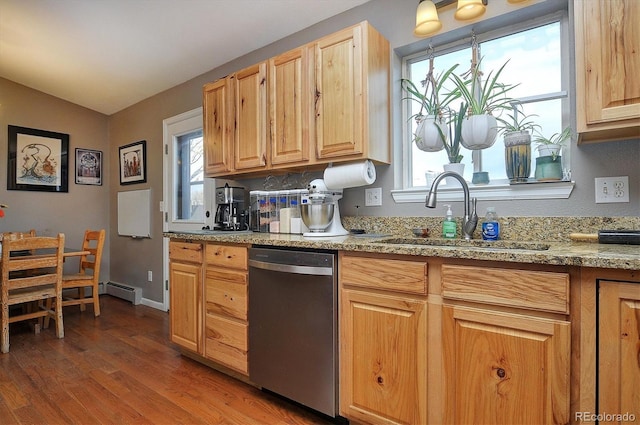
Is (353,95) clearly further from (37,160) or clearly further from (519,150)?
(37,160)

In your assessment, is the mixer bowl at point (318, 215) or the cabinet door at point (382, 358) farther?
the mixer bowl at point (318, 215)

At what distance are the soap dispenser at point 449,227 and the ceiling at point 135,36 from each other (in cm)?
154

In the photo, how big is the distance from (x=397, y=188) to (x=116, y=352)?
244cm

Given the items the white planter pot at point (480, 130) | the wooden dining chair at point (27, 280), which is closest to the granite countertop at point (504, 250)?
the white planter pot at point (480, 130)

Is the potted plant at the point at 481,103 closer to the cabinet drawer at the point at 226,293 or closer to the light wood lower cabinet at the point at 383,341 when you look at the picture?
the light wood lower cabinet at the point at 383,341

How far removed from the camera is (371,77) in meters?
2.00

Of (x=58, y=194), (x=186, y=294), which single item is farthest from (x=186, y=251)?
(x=58, y=194)

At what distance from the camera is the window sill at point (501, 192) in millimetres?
1677

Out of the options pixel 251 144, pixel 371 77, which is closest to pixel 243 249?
pixel 251 144

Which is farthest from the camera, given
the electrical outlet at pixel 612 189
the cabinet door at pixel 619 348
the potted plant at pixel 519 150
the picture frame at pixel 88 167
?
the picture frame at pixel 88 167

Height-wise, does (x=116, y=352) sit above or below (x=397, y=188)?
below

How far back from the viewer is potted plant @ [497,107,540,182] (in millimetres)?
1775

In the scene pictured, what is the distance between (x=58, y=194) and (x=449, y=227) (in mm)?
4760

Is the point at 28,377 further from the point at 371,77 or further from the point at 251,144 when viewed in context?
the point at 371,77
